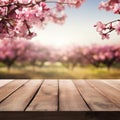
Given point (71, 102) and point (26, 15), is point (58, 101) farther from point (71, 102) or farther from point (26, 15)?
point (26, 15)

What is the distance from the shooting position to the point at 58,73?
1791 centimetres

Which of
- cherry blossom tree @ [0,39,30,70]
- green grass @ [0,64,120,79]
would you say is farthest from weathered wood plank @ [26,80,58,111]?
cherry blossom tree @ [0,39,30,70]

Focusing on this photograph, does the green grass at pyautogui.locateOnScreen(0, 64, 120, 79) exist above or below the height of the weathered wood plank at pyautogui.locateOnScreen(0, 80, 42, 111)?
below

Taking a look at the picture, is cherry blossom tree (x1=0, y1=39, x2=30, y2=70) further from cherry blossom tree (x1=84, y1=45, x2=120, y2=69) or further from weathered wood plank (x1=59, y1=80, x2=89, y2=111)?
weathered wood plank (x1=59, y1=80, x2=89, y2=111)

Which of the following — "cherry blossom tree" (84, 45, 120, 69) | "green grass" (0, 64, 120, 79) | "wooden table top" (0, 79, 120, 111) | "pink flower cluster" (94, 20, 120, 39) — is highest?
"pink flower cluster" (94, 20, 120, 39)

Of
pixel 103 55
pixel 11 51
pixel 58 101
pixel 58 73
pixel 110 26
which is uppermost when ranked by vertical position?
pixel 110 26

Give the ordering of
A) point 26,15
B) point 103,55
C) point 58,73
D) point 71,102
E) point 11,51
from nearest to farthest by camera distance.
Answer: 1. point 71,102
2. point 26,15
3. point 11,51
4. point 58,73
5. point 103,55

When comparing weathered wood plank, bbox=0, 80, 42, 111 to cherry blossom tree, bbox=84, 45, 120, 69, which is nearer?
weathered wood plank, bbox=0, 80, 42, 111

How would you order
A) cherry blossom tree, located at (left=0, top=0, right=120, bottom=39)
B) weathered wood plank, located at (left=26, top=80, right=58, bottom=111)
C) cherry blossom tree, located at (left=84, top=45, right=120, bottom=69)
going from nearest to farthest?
1. weathered wood plank, located at (left=26, top=80, right=58, bottom=111)
2. cherry blossom tree, located at (left=0, top=0, right=120, bottom=39)
3. cherry blossom tree, located at (left=84, top=45, right=120, bottom=69)

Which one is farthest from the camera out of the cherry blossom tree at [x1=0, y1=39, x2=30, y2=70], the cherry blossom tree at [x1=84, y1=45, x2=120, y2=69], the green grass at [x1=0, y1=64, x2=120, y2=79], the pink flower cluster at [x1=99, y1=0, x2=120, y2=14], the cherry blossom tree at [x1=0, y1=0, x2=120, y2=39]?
the cherry blossom tree at [x1=84, y1=45, x2=120, y2=69]

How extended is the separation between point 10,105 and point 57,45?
17.2 m

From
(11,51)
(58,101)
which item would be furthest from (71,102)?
(11,51)

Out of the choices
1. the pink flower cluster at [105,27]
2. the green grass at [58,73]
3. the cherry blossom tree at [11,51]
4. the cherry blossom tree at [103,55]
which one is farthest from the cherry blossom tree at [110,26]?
the cherry blossom tree at [103,55]

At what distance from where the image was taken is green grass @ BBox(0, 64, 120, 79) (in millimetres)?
16578
